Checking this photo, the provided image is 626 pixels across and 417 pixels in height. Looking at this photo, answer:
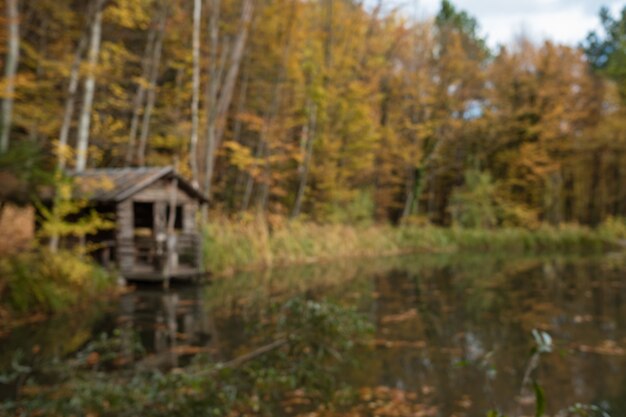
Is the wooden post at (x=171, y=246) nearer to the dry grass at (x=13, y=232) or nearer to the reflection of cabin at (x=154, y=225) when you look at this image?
the reflection of cabin at (x=154, y=225)

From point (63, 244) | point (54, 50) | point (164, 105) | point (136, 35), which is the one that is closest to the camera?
point (63, 244)

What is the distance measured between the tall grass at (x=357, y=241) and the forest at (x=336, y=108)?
1.12m

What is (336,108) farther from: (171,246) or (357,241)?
(171,246)

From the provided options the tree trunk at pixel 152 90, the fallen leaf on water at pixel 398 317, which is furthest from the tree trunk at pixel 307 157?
the fallen leaf on water at pixel 398 317

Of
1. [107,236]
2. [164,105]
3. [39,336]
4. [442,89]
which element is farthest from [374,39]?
[39,336]

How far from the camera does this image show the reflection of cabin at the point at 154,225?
39.3 ft

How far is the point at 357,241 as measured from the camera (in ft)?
68.2

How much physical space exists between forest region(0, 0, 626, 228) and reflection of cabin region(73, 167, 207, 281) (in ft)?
3.97

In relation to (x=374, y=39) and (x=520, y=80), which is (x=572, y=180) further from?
(x=374, y=39)

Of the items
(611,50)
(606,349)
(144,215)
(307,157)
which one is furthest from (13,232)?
(611,50)

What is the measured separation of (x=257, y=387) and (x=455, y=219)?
910 inches

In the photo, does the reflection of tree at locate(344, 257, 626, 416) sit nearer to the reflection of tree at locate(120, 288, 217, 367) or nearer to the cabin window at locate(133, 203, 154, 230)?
the reflection of tree at locate(120, 288, 217, 367)

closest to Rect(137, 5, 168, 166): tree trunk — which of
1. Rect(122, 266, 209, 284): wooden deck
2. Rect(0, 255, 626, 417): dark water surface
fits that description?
Rect(122, 266, 209, 284): wooden deck

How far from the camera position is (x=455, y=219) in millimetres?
26484
